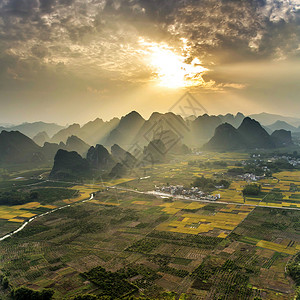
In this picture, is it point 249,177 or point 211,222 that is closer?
point 211,222

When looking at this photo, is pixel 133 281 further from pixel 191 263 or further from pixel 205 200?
pixel 205 200

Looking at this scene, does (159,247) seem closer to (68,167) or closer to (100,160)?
(68,167)

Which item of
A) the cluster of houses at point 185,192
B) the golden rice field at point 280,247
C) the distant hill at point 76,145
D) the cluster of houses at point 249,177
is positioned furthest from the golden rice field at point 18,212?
the distant hill at point 76,145

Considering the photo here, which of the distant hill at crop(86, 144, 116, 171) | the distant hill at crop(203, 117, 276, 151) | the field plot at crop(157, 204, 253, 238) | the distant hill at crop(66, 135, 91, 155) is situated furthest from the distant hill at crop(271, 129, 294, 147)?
the field plot at crop(157, 204, 253, 238)

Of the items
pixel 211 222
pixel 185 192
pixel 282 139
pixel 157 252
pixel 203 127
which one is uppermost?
pixel 203 127

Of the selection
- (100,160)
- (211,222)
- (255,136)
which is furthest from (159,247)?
(255,136)

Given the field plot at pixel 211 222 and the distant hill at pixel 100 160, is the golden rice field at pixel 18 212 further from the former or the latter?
the distant hill at pixel 100 160

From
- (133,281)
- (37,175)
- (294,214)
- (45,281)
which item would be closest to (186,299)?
(133,281)
